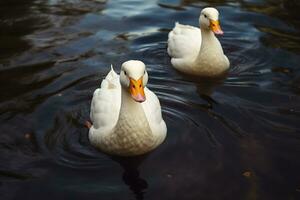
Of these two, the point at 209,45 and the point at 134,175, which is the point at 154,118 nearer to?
the point at 134,175

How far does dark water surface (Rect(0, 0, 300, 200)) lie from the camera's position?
18.4ft

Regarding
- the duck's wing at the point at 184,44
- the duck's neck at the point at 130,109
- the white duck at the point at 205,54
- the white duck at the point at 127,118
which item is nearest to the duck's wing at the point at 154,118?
the white duck at the point at 127,118

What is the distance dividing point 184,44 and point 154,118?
2925 millimetres

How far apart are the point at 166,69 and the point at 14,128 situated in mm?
3002

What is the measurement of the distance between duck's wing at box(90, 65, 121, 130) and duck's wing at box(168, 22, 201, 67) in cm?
237

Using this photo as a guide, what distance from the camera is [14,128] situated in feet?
21.8

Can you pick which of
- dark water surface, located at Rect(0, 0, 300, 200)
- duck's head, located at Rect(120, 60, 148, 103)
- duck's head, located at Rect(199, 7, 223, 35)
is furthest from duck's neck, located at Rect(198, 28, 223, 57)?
duck's head, located at Rect(120, 60, 148, 103)

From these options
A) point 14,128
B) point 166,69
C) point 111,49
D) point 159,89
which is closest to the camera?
point 14,128

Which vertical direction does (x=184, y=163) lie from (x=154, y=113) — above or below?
below

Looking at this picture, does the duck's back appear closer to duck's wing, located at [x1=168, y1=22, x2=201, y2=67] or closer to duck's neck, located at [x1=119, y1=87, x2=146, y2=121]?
duck's neck, located at [x1=119, y1=87, x2=146, y2=121]

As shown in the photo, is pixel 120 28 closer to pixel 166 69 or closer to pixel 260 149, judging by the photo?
pixel 166 69

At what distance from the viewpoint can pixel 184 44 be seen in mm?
8672

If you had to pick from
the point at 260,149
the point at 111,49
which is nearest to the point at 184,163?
the point at 260,149

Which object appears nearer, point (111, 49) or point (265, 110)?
point (265, 110)
